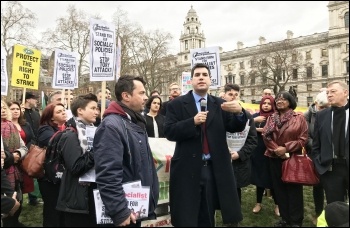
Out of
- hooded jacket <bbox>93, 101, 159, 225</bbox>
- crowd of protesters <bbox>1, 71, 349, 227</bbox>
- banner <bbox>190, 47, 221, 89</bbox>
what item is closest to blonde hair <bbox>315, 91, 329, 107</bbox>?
crowd of protesters <bbox>1, 71, 349, 227</bbox>

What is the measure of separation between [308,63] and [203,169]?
76486 mm

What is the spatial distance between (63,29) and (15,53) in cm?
2922

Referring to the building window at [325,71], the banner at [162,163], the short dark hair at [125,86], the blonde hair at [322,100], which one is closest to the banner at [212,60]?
the blonde hair at [322,100]

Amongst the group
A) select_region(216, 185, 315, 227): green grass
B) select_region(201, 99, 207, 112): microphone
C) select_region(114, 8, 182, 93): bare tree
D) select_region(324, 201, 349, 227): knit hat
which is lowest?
select_region(216, 185, 315, 227): green grass

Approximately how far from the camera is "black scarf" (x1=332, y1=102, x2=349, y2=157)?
166 inches

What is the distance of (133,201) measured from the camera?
9.12ft

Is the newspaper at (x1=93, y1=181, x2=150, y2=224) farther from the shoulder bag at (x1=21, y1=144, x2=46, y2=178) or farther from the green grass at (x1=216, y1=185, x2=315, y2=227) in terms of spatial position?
the green grass at (x1=216, y1=185, x2=315, y2=227)

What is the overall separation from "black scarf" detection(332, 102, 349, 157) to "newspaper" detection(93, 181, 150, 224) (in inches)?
106

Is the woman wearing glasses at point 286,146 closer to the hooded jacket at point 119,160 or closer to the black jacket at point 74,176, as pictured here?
the hooded jacket at point 119,160

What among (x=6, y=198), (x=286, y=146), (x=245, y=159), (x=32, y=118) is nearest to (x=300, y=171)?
(x=286, y=146)

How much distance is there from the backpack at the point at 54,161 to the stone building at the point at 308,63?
5770cm

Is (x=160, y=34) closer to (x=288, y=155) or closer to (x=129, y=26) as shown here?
(x=129, y=26)

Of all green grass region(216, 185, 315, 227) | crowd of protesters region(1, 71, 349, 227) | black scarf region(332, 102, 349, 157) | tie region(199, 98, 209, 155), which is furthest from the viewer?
green grass region(216, 185, 315, 227)

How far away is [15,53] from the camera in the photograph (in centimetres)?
719
